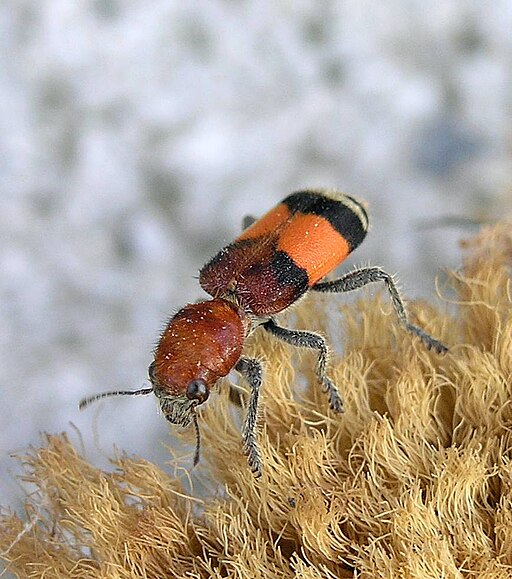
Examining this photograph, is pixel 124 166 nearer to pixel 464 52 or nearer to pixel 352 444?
pixel 464 52

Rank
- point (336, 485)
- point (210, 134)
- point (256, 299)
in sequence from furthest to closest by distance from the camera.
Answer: point (210, 134)
point (256, 299)
point (336, 485)

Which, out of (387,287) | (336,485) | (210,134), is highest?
(210,134)

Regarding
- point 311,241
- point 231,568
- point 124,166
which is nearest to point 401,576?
point 231,568

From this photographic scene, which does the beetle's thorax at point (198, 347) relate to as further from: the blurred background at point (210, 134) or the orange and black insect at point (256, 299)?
the blurred background at point (210, 134)

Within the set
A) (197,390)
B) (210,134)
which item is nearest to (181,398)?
(197,390)

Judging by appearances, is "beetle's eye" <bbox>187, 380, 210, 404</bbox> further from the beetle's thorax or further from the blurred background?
the blurred background

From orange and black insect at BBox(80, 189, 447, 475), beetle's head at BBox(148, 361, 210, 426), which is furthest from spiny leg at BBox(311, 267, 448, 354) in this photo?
beetle's head at BBox(148, 361, 210, 426)

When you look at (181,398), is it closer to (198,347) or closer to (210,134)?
(198,347)
